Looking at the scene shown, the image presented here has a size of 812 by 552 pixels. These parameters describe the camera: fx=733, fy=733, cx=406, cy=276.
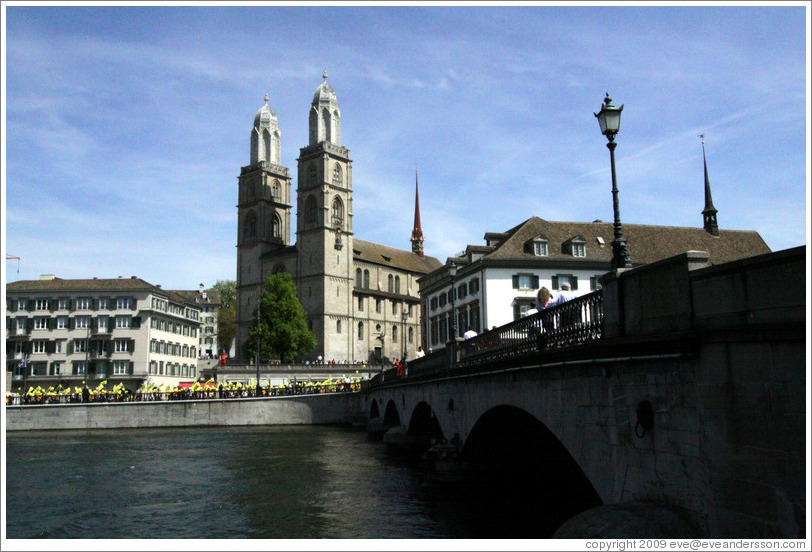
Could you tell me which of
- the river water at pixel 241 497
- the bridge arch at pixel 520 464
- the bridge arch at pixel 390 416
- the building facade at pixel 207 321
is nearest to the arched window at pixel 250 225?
the building facade at pixel 207 321

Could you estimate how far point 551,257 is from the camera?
55125 mm

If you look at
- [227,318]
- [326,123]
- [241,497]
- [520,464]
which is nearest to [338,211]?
[326,123]

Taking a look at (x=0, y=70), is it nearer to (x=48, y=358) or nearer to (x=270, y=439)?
(x=270, y=439)

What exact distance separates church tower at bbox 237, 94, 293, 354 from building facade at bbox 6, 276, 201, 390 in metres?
22.7

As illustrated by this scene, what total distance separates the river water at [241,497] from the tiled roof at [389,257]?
246 feet

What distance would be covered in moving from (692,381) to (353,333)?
97.3 m

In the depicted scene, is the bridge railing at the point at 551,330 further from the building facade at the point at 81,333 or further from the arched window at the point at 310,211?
the arched window at the point at 310,211

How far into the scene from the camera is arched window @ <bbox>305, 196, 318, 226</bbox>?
10788 cm

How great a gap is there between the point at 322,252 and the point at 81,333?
3336 cm

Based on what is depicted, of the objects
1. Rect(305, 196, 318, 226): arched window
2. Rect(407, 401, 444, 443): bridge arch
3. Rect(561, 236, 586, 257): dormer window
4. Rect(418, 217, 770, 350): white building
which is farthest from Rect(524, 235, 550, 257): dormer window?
Rect(305, 196, 318, 226): arched window

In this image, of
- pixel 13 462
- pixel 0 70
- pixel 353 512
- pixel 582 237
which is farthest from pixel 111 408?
pixel 0 70

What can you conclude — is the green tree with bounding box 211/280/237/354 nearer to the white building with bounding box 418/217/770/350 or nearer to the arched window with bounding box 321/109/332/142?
the arched window with bounding box 321/109/332/142

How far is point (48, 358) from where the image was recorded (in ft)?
280

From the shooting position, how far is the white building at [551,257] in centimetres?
5450
